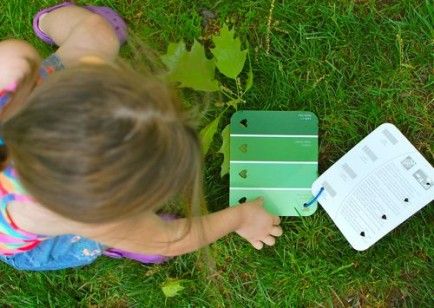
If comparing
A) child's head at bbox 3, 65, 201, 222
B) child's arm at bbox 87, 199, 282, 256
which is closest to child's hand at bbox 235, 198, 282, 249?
child's arm at bbox 87, 199, 282, 256

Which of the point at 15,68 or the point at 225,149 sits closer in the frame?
the point at 15,68

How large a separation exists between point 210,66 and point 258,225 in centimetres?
49

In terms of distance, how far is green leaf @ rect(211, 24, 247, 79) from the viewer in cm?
193

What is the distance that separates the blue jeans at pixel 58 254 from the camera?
1.82m

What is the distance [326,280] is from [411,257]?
0.26 m

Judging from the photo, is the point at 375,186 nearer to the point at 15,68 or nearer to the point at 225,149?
the point at 225,149

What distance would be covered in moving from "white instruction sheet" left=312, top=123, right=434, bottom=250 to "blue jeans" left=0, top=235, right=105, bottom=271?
683mm

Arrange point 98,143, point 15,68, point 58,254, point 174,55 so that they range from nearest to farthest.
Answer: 1. point 98,143
2. point 15,68
3. point 58,254
4. point 174,55

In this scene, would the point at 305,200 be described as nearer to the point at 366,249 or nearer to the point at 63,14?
the point at 366,249

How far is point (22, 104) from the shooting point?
129 centimetres

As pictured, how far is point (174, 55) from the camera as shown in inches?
76.5

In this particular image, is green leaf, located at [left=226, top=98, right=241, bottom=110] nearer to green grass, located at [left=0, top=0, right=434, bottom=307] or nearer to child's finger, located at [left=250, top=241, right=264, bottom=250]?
green grass, located at [left=0, top=0, right=434, bottom=307]

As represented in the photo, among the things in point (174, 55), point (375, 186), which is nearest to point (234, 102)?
point (174, 55)

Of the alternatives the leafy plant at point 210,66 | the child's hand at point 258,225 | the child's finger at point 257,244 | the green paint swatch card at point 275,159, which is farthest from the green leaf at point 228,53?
the child's finger at point 257,244
